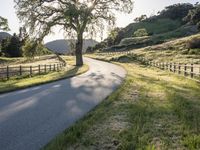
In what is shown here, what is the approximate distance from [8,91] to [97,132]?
11252 millimetres

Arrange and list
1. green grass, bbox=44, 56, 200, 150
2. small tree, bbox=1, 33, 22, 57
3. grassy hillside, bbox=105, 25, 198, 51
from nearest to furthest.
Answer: green grass, bbox=44, 56, 200, 150, grassy hillside, bbox=105, 25, 198, 51, small tree, bbox=1, 33, 22, 57

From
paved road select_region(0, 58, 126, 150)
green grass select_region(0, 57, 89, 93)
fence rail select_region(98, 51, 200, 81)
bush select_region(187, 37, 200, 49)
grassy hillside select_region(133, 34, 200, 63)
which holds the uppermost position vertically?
bush select_region(187, 37, 200, 49)

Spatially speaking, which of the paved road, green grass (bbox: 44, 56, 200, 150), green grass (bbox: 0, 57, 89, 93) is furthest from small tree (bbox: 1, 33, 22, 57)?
green grass (bbox: 44, 56, 200, 150)

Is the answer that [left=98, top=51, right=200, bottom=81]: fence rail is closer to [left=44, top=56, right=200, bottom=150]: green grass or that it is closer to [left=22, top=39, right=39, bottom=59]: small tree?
[left=44, top=56, right=200, bottom=150]: green grass

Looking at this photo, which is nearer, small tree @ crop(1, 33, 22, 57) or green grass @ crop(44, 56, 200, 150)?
green grass @ crop(44, 56, 200, 150)

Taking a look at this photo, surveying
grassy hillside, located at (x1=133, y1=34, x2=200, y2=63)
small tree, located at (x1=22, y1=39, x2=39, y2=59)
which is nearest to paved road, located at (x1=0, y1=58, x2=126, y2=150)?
small tree, located at (x1=22, y1=39, x2=39, y2=59)

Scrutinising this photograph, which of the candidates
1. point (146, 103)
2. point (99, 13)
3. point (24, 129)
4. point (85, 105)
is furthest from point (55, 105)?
point (99, 13)

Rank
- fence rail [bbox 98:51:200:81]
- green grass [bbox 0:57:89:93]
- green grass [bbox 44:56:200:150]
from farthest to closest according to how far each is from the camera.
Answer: fence rail [bbox 98:51:200:81], green grass [bbox 0:57:89:93], green grass [bbox 44:56:200:150]

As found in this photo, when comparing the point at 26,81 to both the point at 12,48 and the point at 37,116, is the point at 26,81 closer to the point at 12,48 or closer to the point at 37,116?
the point at 37,116

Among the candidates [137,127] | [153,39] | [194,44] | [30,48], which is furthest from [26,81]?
[153,39]

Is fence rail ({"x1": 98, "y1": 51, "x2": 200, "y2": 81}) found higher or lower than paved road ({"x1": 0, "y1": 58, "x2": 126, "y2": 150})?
higher

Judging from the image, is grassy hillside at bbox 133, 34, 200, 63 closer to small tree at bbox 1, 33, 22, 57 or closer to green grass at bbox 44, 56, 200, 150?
green grass at bbox 44, 56, 200, 150

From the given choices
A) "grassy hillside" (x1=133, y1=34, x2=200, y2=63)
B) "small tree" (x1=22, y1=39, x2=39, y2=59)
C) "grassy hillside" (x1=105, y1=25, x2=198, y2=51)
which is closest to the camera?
"small tree" (x1=22, y1=39, x2=39, y2=59)

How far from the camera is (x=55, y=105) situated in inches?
541
